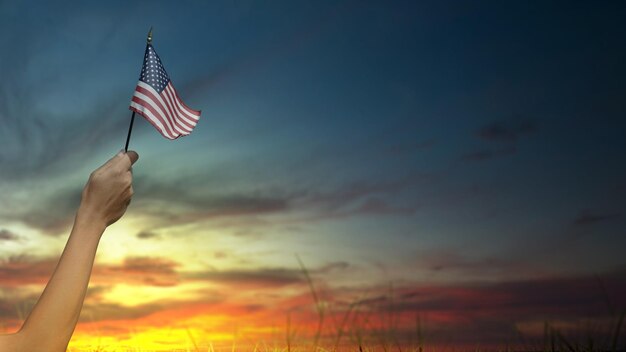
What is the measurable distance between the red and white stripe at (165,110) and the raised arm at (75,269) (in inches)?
144

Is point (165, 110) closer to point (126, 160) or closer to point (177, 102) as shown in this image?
point (177, 102)

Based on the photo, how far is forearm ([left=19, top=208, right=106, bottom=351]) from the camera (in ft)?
10.5

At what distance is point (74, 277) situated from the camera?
3352 mm

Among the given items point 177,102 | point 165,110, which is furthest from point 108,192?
point 177,102

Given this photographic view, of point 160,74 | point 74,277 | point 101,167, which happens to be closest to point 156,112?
point 160,74

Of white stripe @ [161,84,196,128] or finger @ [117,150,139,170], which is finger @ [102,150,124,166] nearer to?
finger @ [117,150,139,170]

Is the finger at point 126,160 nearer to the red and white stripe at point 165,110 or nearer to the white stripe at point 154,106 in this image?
the red and white stripe at point 165,110

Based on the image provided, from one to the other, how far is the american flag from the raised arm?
144 inches

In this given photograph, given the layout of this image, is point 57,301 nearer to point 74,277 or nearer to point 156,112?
point 74,277

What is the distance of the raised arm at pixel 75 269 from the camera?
10.5 ft

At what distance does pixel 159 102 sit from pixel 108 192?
4041 mm

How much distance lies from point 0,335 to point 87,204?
0.83 metres

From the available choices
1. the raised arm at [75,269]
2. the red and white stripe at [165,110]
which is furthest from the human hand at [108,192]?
the red and white stripe at [165,110]

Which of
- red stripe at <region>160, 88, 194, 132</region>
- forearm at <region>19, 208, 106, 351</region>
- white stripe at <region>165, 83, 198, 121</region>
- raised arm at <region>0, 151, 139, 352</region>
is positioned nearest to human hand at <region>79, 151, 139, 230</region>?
raised arm at <region>0, 151, 139, 352</region>
